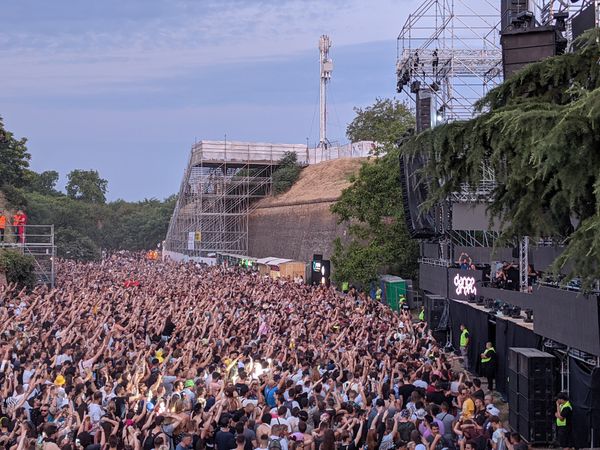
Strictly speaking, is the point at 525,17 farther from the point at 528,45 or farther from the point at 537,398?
the point at 537,398

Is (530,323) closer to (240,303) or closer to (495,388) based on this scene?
(495,388)

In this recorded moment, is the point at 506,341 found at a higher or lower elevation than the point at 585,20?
lower

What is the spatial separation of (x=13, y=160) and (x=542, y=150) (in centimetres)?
5702

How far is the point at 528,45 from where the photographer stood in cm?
1437

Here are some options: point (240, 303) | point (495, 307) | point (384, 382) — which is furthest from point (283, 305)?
point (384, 382)

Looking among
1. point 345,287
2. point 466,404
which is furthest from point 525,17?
point 345,287

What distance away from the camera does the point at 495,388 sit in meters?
15.8

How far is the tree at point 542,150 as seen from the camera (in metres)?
8.20

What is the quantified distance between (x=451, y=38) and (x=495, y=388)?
17.6m

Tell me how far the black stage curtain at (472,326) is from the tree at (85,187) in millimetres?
103450

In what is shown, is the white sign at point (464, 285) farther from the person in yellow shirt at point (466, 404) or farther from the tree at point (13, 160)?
the tree at point (13, 160)

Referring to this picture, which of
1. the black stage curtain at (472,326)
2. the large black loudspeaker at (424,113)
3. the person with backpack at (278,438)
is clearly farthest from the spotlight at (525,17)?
the person with backpack at (278,438)

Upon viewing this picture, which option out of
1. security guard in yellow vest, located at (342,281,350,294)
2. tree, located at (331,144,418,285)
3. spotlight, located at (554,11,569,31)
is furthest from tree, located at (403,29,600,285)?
security guard in yellow vest, located at (342,281,350,294)

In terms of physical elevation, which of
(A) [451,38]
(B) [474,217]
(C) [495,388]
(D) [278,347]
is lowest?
(C) [495,388]
